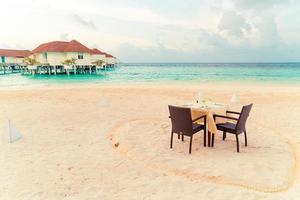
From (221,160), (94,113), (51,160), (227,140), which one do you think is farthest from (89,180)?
(94,113)

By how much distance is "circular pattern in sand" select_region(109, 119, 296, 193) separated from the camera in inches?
130

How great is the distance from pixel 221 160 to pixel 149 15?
12879 millimetres

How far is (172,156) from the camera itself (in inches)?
163

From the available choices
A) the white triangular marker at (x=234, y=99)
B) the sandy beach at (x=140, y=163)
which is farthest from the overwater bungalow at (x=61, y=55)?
the sandy beach at (x=140, y=163)

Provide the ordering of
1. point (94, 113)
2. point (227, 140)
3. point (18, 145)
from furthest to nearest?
1. point (94, 113)
2. point (227, 140)
3. point (18, 145)

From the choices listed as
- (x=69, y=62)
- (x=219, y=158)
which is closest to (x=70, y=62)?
(x=69, y=62)

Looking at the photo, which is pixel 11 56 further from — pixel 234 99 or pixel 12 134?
pixel 12 134

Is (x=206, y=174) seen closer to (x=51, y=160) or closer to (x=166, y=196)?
(x=166, y=196)

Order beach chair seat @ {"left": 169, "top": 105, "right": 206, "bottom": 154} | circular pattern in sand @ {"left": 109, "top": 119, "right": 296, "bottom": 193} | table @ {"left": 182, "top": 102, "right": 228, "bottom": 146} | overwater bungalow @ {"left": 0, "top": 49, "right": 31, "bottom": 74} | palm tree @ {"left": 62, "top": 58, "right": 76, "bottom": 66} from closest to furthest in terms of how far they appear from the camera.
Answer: circular pattern in sand @ {"left": 109, "top": 119, "right": 296, "bottom": 193} < beach chair seat @ {"left": 169, "top": 105, "right": 206, "bottom": 154} < table @ {"left": 182, "top": 102, "right": 228, "bottom": 146} < palm tree @ {"left": 62, "top": 58, "right": 76, "bottom": 66} < overwater bungalow @ {"left": 0, "top": 49, "right": 31, "bottom": 74}

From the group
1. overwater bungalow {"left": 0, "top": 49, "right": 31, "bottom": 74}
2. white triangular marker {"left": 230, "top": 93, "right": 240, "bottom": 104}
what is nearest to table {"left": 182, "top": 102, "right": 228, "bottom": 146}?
white triangular marker {"left": 230, "top": 93, "right": 240, "bottom": 104}

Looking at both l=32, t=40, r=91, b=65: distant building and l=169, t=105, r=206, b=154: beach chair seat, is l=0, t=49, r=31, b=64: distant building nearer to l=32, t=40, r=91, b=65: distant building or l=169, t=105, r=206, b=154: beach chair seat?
l=32, t=40, r=91, b=65: distant building

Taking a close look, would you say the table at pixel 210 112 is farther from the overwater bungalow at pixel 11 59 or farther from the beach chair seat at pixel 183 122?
the overwater bungalow at pixel 11 59

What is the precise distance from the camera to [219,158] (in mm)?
4008

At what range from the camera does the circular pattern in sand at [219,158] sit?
329cm
